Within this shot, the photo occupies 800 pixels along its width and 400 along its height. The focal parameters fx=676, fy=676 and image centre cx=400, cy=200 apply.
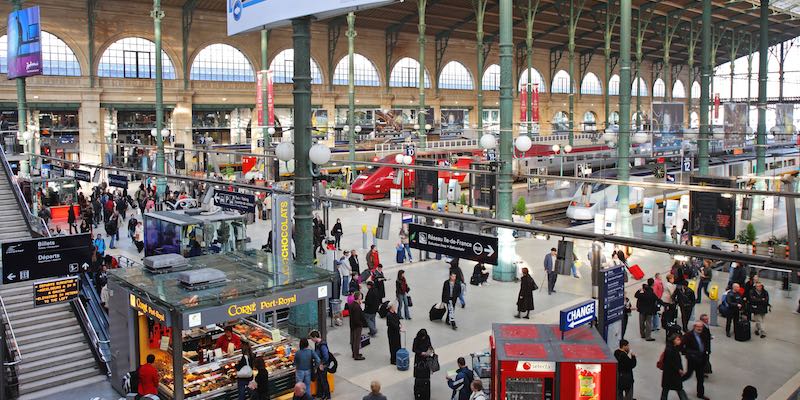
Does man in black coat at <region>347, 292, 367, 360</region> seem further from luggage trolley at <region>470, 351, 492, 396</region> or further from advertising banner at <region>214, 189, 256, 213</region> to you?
advertising banner at <region>214, 189, 256, 213</region>

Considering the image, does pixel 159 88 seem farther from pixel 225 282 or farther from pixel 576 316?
pixel 576 316

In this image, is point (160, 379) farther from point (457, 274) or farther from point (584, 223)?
point (584, 223)

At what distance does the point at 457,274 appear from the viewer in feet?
50.0

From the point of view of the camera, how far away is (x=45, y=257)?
1287 centimetres

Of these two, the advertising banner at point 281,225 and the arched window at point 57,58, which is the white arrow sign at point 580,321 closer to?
the advertising banner at point 281,225

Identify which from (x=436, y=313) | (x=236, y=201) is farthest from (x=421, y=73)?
(x=436, y=313)

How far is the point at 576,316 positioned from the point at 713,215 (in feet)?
32.4

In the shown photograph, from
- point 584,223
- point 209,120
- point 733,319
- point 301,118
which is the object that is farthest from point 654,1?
point 301,118

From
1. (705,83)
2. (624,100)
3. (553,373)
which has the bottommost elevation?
(553,373)

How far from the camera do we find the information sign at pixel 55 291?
12.7m

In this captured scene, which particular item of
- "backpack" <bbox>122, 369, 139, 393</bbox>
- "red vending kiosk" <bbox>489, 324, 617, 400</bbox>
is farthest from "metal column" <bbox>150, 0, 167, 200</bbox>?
"red vending kiosk" <bbox>489, 324, 617, 400</bbox>

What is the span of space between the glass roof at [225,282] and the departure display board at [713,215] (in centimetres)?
1156

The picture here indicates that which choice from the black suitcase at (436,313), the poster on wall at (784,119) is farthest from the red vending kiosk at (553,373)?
the poster on wall at (784,119)

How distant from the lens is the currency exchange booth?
9461mm
